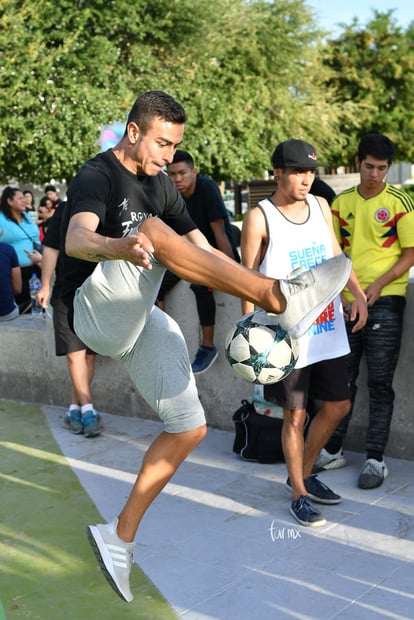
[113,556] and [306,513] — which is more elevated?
[113,556]

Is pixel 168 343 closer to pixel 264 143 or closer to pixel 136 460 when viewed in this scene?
pixel 136 460

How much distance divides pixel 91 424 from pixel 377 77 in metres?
38.1

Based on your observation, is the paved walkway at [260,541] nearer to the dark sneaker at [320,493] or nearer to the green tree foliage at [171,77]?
the dark sneaker at [320,493]

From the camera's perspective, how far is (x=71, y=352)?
692 centimetres

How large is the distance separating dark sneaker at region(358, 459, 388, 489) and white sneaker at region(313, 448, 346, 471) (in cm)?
31

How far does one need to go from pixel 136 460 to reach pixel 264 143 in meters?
26.3

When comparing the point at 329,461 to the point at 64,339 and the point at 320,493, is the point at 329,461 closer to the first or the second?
the point at 320,493

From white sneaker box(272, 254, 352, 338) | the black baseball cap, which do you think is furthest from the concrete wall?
white sneaker box(272, 254, 352, 338)

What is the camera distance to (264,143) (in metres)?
31.4

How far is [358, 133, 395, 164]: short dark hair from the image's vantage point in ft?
17.3

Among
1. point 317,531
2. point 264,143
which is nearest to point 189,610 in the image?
point 317,531

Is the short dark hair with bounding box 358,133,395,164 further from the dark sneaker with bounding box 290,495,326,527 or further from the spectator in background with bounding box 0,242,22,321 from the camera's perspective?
the spectator in background with bounding box 0,242,22,321

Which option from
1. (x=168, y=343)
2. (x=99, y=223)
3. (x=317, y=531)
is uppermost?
(x=99, y=223)

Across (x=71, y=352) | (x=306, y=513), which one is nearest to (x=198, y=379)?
(x=71, y=352)
